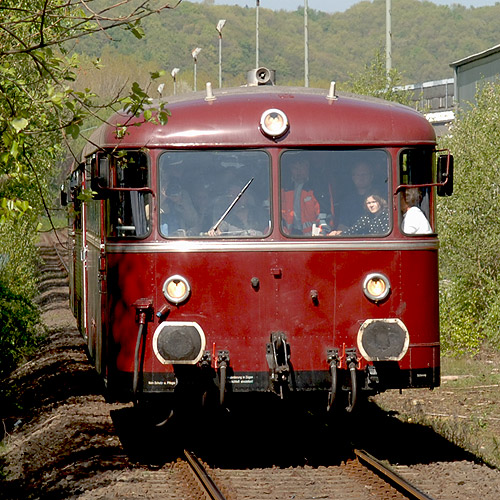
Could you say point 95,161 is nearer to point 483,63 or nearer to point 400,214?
point 400,214

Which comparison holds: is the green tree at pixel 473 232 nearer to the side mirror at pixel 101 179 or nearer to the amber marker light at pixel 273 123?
the amber marker light at pixel 273 123

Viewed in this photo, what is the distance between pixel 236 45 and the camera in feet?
453

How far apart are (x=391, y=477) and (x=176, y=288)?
224cm

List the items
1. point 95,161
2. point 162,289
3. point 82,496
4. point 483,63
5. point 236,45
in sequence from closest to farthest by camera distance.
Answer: point 82,496
point 162,289
point 95,161
point 483,63
point 236,45

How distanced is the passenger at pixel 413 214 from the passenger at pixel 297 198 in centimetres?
76

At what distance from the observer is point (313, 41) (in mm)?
142750

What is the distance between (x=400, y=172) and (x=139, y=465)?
3.30m

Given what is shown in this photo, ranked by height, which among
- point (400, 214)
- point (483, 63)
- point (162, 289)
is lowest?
point (162, 289)

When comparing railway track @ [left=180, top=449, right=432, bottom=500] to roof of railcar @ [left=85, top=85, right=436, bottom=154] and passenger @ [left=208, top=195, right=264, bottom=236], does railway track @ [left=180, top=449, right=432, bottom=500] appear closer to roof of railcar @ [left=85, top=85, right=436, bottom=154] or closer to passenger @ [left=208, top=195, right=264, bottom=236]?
passenger @ [left=208, top=195, right=264, bottom=236]

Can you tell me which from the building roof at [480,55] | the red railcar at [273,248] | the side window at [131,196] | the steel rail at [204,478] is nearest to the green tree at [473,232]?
the red railcar at [273,248]

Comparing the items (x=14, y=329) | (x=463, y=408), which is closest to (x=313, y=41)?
(x=14, y=329)

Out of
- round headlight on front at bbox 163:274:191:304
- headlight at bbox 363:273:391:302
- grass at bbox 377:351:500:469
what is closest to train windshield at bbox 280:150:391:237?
headlight at bbox 363:273:391:302

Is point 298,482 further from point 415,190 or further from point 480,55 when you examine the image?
point 480,55

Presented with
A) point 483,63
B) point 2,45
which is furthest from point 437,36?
point 2,45
